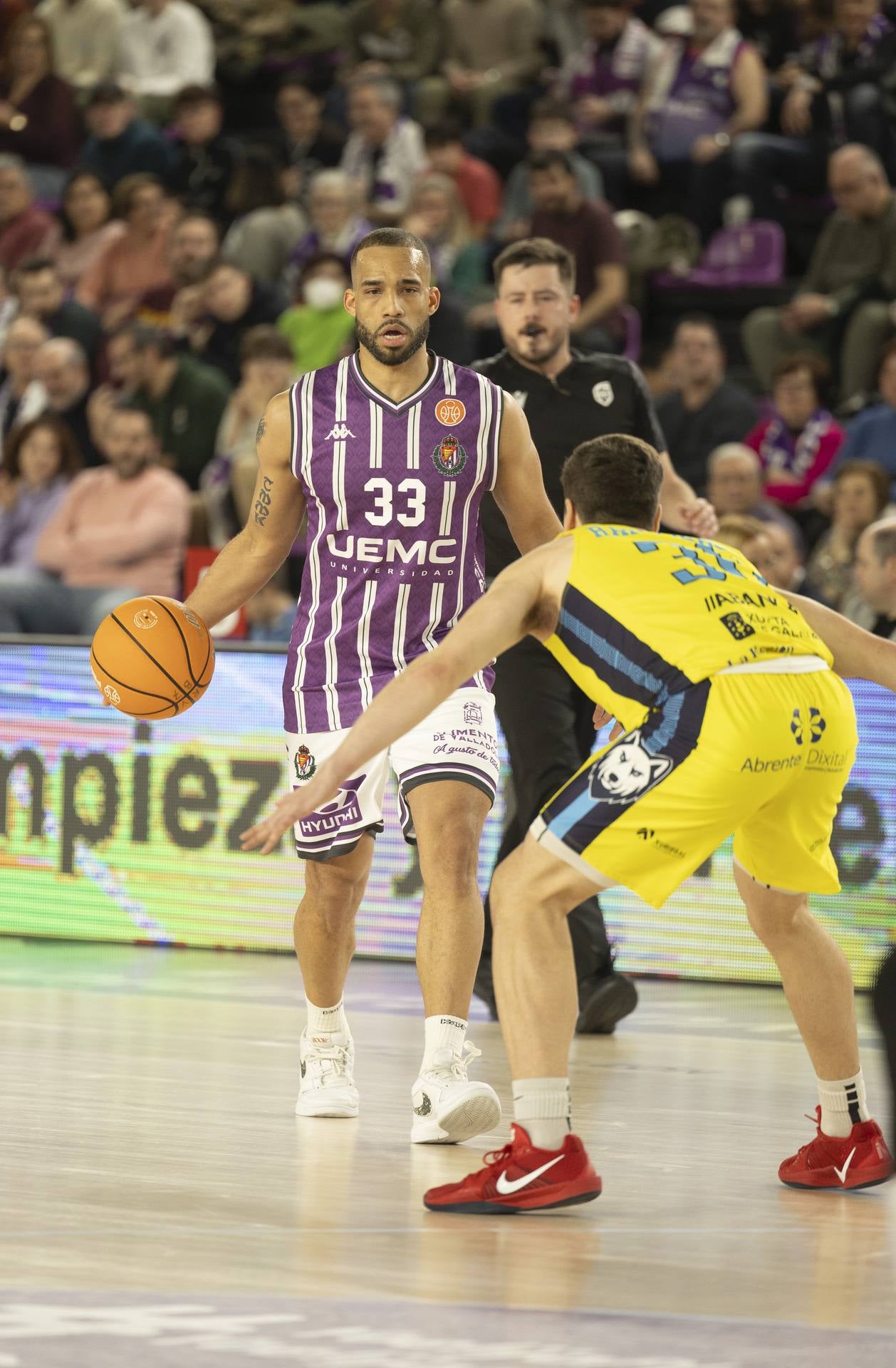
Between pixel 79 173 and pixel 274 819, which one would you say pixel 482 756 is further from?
pixel 79 173

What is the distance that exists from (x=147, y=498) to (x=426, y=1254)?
7.72m

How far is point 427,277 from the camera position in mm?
5730

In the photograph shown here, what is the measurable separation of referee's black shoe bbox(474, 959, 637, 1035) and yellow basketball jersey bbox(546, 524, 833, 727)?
2.85 m

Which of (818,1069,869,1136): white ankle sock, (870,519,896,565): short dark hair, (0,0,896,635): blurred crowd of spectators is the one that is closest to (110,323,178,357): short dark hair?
(0,0,896,635): blurred crowd of spectators

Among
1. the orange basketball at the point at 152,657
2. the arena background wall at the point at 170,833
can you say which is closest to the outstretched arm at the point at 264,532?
the orange basketball at the point at 152,657

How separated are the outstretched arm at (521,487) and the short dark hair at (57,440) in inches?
261

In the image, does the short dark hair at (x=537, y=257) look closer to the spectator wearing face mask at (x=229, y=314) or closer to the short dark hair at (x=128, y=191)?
the spectator wearing face mask at (x=229, y=314)

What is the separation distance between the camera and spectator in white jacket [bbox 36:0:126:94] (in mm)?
16812

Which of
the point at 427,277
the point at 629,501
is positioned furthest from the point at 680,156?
the point at 629,501

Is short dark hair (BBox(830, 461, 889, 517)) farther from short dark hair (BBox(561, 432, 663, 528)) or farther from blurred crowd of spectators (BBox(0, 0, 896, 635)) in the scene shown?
short dark hair (BBox(561, 432, 663, 528))

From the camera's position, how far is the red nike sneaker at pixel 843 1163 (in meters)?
5.04

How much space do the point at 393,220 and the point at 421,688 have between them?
9.61m

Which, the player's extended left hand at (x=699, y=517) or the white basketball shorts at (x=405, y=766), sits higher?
the player's extended left hand at (x=699, y=517)

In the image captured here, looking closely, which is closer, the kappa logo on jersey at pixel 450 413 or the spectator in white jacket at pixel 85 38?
the kappa logo on jersey at pixel 450 413
